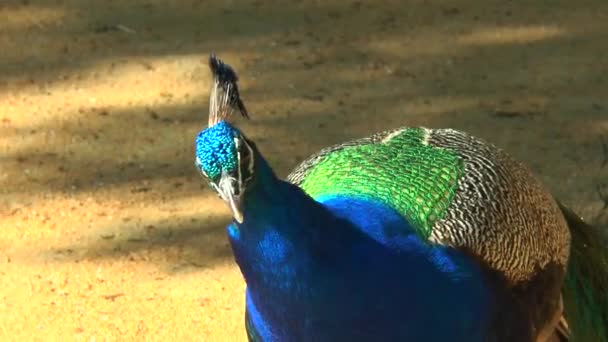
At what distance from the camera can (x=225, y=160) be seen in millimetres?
1708

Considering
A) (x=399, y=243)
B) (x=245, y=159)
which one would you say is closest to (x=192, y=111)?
(x=399, y=243)

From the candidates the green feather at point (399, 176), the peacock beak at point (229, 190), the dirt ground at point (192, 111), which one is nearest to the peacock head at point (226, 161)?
the peacock beak at point (229, 190)

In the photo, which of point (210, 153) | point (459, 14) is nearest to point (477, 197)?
point (210, 153)

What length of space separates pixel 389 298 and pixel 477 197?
32 cm

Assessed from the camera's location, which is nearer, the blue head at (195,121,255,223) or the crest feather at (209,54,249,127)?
the blue head at (195,121,255,223)

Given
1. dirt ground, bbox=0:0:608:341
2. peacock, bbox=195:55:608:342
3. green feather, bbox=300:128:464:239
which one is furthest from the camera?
dirt ground, bbox=0:0:608:341

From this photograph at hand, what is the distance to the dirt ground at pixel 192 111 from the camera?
117 inches

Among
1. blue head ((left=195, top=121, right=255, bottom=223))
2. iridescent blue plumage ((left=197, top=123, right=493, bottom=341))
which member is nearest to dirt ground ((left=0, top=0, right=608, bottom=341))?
iridescent blue plumage ((left=197, top=123, right=493, bottom=341))

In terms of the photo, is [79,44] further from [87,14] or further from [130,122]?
[130,122]

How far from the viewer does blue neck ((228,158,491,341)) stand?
187 centimetres

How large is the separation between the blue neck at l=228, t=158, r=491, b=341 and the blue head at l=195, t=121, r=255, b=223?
0.05m

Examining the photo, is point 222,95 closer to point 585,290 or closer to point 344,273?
point 344,273

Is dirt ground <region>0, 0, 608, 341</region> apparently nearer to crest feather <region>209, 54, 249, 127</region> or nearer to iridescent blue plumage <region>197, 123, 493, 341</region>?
iridescent blue plumage <region>197, 123, 493, 341</region>

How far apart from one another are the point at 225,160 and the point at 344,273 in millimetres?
350
